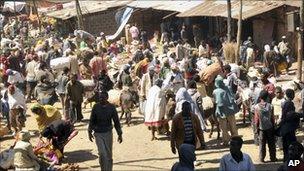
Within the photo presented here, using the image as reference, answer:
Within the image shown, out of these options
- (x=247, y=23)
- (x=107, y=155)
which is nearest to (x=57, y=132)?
(x=107, y=155)

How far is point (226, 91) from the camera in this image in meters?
12.5

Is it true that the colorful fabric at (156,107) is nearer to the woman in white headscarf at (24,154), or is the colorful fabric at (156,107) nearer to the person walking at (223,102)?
the person walking at (223,102)

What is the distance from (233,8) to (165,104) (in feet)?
40.3

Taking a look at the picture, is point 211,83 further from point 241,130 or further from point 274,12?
point 274,12

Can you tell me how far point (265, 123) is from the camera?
1110cm

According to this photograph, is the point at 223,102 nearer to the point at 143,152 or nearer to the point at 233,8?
the point at 143,152

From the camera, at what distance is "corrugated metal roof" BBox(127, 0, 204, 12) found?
29069 millimetres

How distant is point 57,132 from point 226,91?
3505 mm

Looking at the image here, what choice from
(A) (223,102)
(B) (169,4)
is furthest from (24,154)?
(B) (169,4)

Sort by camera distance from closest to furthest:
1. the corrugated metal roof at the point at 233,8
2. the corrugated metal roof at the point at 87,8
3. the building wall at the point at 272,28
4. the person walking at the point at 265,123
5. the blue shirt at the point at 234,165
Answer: the blue shirt at the point at 234,165
the person walking at the point at 265,123
the corrugated metal roof at the point at 233,8
the building wall at the point at 272,28
the corrugated metal roof at the point at 87,8

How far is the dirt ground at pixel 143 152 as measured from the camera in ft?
38.8


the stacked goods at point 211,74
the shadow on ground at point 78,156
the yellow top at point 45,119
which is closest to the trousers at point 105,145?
the yellow top at point 45,119

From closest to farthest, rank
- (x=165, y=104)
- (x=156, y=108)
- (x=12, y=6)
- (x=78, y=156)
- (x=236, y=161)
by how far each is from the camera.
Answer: (x=236, y=161)
(x=78, y=156)
(x=156, y=108)
(x=165, y=104)
(x=12, y=6)

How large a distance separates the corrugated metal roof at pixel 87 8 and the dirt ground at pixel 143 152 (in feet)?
68.3
